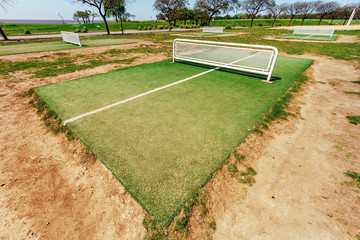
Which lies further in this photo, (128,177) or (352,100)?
(352,100)

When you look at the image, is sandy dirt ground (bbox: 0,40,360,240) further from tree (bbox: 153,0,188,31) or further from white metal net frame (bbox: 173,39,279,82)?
tree (bbox: 153,0,188,31)

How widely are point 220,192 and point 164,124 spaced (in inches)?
88.5

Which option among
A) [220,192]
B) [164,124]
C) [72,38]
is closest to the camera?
[220,192]

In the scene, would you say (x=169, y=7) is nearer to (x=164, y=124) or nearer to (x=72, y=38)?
(x=72, y=38)

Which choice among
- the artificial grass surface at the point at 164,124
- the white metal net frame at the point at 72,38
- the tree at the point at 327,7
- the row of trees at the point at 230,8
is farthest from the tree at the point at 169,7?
the tree at the point at 327,7

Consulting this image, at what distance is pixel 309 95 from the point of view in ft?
20.0

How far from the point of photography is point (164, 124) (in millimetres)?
4180

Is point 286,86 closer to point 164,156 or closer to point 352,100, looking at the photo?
point 352,100

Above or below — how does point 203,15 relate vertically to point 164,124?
above

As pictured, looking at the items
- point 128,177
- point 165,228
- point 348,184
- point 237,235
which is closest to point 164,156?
point 128,177

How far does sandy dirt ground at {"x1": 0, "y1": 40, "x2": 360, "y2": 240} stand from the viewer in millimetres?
2162

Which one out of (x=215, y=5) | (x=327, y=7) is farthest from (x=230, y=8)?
(x=327, y=7)

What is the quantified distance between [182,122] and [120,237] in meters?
2.83

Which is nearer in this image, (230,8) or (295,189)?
(295,189)
